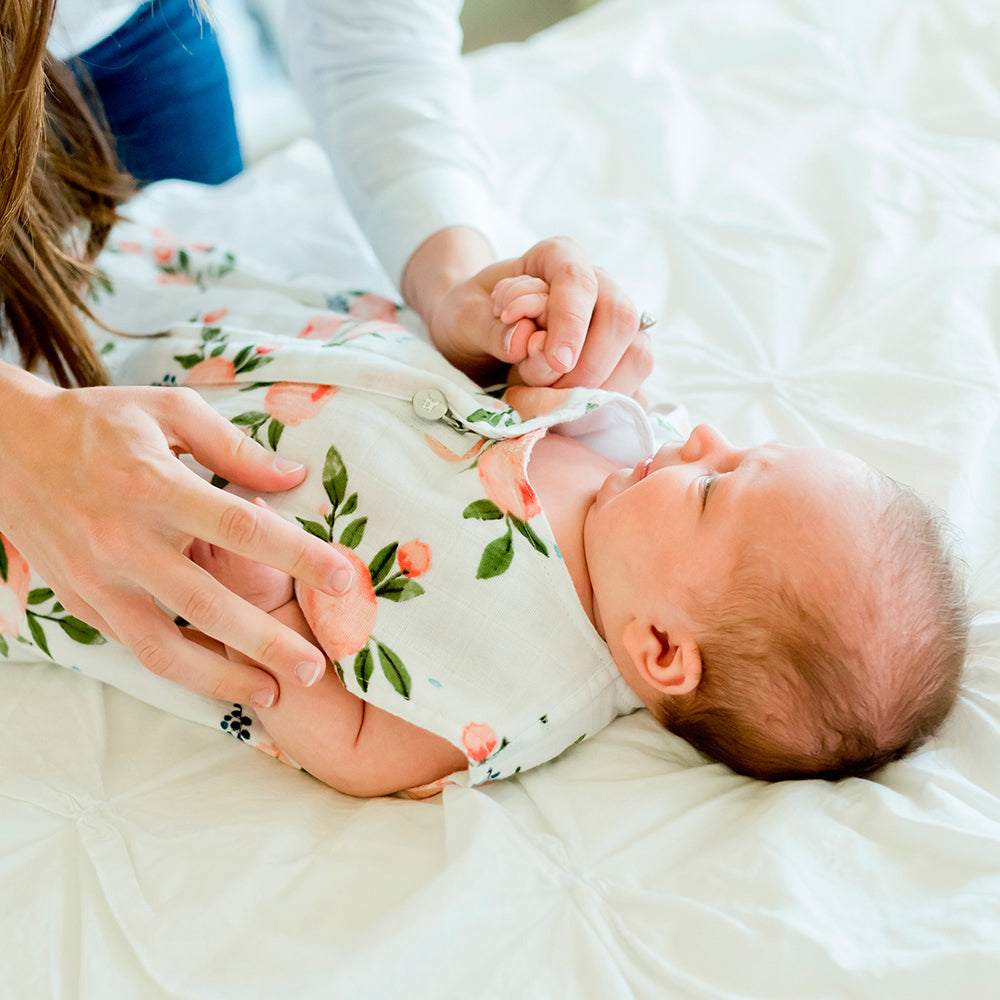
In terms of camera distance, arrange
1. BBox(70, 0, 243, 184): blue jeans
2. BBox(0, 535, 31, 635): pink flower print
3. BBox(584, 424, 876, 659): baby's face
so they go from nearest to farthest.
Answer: BBox(584, 424, 876, 659): baby's face < BBox(0, 535, 31, 635): pink flower print < BBox(70, 0, 243, 184): blue jeans

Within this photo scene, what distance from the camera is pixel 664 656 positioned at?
2.48ft

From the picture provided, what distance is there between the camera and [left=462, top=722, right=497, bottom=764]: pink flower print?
71cm

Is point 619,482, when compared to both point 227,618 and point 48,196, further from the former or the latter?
point 48,196

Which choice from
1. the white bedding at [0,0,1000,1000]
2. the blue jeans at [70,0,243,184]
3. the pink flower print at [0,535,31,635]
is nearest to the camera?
the white bedding at [0,0,1000,1000]

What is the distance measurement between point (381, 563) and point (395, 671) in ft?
0.29

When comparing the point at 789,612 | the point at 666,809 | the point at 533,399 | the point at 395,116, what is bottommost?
the point at 666,809

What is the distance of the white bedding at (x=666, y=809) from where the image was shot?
23.5 inches

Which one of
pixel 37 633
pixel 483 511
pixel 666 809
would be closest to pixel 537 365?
pixel 483 511

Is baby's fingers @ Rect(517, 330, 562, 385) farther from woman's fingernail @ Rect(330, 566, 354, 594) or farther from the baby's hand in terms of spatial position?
woman's fingernail @ Rect(330, 566, 354, 594)

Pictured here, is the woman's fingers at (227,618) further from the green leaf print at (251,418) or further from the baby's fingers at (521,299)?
the baby's fingers at (521,299)

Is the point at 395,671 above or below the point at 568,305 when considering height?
below

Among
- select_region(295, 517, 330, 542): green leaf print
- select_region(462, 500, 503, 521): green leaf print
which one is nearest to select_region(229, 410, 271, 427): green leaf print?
select_region(295, 517, 330, 542): green leaf print

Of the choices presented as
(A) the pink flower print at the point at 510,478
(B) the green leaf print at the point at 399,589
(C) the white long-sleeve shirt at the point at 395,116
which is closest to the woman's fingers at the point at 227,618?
(B) the green leaf print at the point at 399,589

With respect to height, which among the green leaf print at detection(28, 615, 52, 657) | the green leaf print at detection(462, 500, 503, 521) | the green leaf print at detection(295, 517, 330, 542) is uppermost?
the green leaf print at detection(295, 517, 330, 542)
